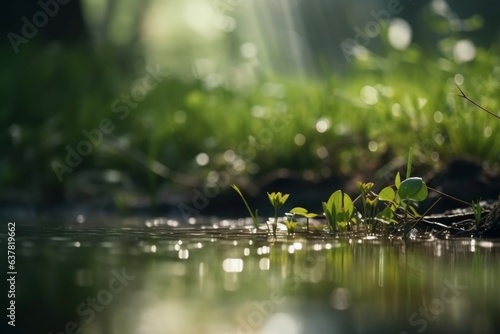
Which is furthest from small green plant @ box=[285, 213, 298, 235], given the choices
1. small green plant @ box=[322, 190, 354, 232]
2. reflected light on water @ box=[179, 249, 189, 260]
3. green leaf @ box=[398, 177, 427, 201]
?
reflected light on water @ box=[179, 249, 189, 260]

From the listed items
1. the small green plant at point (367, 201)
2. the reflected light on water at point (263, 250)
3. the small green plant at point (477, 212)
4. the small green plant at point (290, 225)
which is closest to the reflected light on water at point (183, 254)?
the reflected light on water at point (263, 250)

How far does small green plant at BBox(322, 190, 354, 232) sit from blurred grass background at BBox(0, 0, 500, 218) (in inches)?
54.9

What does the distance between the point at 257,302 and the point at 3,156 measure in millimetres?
4755

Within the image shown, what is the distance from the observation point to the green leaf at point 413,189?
11.4ft

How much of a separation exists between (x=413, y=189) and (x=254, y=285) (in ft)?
4.75

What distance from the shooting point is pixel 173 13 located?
942 cm

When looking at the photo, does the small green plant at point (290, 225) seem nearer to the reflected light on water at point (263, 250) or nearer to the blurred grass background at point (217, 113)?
the reflected light on water at point (263, 250)

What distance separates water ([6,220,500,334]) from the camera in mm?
1760

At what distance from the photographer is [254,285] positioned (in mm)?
2246

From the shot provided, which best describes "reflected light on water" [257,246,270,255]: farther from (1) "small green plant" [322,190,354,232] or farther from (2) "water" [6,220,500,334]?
(1) "small green plant" [322,190,354,232]

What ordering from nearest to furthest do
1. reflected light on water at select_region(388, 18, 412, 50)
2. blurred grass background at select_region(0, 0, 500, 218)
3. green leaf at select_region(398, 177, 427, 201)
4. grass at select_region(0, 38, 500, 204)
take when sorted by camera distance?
green leaf at select_region(398, 177, 427, 201) < grass at select_region(0, 38, 500, 204) < blurred grass background at select_region(0, 0, 500, 218) < reflected light on water at select_region(388, 18, 412, 50)

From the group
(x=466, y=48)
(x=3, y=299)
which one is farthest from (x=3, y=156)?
(x=3, y=299)

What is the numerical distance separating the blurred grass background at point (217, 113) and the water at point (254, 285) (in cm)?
187

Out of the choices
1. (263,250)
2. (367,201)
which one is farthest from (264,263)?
(367,201)
